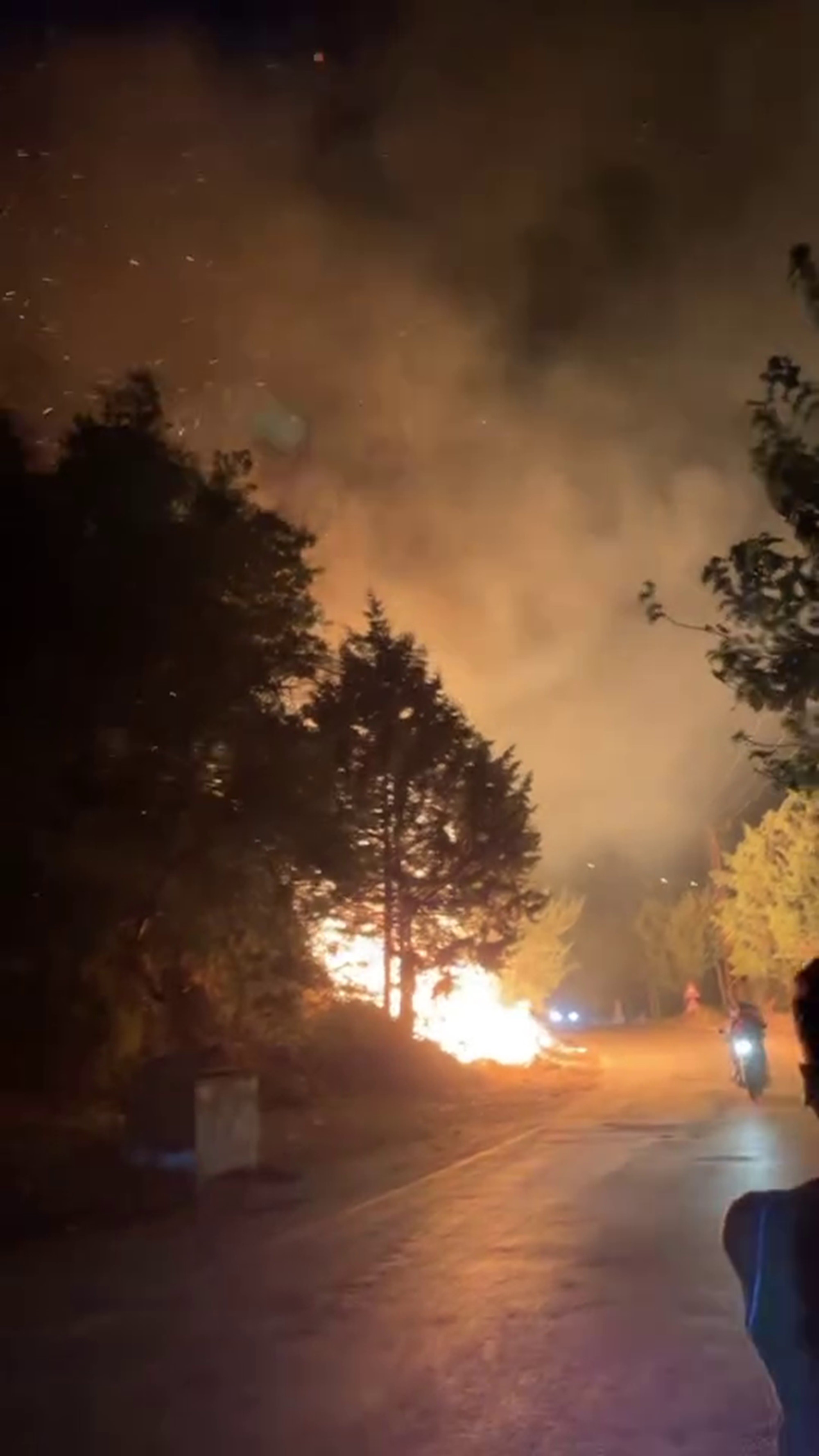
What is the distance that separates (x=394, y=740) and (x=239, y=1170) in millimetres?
21954

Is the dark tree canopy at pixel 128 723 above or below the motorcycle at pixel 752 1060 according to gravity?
above

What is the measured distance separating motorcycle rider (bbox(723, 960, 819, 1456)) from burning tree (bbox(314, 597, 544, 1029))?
112 ft

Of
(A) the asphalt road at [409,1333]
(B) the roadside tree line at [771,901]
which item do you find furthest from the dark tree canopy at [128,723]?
(B) the roadside tree line at [771,901]

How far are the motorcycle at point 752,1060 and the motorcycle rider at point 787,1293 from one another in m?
25.1

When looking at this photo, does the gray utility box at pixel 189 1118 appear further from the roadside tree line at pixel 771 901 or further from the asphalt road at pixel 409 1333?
the roadside tree line at pixel 771 901

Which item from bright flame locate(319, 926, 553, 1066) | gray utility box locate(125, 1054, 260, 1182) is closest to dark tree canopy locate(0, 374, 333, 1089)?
gray utility box locate(125, 1054, 260, 1182)

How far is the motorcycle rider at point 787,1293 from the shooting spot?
235 cm

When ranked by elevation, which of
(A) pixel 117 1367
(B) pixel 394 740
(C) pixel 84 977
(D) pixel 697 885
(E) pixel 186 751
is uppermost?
(D) pixel 697 885

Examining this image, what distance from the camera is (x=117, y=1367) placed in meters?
7.38

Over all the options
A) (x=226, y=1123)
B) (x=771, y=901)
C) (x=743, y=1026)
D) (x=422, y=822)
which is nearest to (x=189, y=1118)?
(x=226, y=1123)

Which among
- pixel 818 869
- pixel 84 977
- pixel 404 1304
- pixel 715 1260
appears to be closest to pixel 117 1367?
pixel 404 1304

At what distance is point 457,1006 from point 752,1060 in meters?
16.8

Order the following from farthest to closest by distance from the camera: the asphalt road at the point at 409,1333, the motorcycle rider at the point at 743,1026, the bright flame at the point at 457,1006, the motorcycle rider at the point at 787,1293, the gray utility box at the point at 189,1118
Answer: the bright flame at the point at 457,1006
the motorcycle rider at the point at 743,1026
the gray utility box at the point at 189,1118
the asphalt road at the point at 409,1333
the motorcycle rider at the point at 787,1293

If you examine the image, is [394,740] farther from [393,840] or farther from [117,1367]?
[117,1367]
